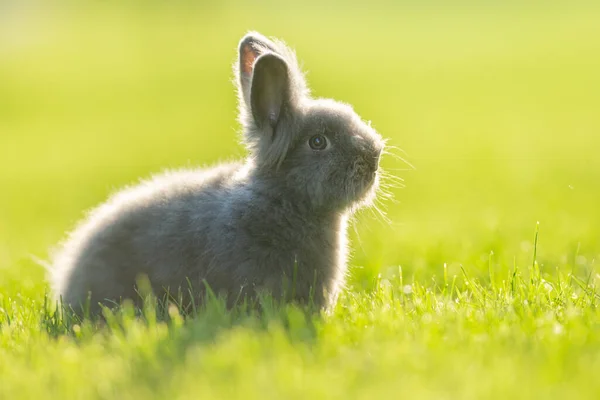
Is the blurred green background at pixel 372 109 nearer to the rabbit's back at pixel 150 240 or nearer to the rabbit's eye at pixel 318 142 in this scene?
the rabbit's back at pixel 150 240

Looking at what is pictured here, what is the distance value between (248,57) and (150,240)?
1.42 meters

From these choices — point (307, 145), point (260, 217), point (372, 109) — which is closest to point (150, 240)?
point (260, 217)

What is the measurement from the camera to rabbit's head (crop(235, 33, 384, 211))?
5.10 metres

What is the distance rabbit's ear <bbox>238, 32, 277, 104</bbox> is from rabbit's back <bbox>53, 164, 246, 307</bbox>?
0.62m

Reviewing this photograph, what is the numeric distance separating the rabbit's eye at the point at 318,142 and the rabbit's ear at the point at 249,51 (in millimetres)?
618

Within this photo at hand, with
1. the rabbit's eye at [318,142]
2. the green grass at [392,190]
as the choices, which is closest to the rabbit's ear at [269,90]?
the rabbit's eye at [318,142]

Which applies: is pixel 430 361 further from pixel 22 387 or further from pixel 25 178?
pixel 25 178

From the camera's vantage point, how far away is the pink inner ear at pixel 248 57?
548 cm

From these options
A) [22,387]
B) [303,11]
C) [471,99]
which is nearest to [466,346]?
[22,387]

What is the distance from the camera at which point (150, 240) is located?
204 inches

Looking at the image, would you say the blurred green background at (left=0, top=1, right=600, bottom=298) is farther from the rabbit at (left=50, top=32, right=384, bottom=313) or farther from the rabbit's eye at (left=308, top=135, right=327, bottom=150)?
the rabbit's eye at (left=308, top=135, right=327, bottom=150)

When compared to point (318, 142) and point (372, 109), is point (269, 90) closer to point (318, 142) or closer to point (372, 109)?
point (318, 142)

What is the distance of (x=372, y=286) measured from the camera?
553 cm

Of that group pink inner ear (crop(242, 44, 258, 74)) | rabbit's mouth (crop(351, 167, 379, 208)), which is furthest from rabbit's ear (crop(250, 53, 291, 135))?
rabbit's mouth (crop(351, 167, 379, 208))
